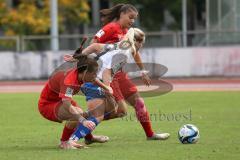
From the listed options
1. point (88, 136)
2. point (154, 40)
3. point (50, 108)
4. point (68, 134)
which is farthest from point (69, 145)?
point (154, 40)

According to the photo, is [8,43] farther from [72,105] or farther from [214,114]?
[72,105]

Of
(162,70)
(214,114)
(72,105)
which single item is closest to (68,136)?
(72,105)

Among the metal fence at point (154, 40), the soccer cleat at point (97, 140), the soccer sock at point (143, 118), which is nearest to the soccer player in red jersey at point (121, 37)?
the soccer sock at point (143, 118)

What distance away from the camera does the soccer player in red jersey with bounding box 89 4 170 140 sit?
453 inches

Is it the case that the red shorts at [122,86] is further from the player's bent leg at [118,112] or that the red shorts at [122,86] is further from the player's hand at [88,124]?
the player's hand at [88,124]

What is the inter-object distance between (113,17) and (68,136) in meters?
2.03

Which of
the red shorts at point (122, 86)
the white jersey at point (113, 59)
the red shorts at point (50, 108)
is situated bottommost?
the red shorts at point (50, 108)

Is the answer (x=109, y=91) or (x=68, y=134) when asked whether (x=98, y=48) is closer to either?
(x=109, y=91)

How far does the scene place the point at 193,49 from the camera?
32.0 meters

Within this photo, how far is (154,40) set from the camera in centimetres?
3294

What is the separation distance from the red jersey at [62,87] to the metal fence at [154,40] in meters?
21.5

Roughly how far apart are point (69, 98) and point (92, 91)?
80 centimetres

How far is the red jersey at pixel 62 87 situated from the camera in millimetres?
10570

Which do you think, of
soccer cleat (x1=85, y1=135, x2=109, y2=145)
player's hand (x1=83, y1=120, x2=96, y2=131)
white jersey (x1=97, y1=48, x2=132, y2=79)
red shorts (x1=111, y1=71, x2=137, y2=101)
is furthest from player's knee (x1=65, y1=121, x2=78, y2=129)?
red shorts (x1=111, y1=71, x2=137, y2=101)
